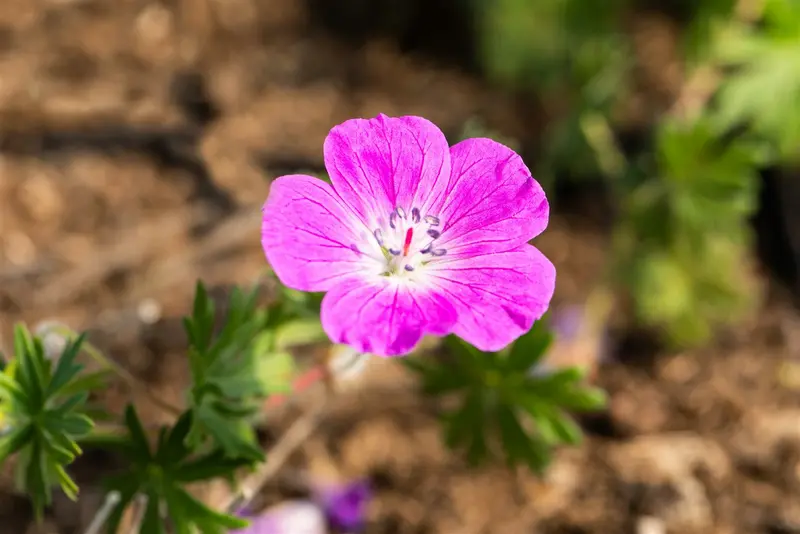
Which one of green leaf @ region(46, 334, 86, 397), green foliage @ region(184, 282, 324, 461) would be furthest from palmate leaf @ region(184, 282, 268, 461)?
green leaf @ region(46, 334, 86, 397)

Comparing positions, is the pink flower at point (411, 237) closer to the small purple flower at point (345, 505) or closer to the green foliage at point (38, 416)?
the green foliage at point (38, 416)

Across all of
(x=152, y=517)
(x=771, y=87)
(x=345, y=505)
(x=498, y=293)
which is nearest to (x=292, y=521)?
(x=345, y=505)

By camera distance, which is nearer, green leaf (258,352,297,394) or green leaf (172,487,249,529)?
green leaf (172,487,249,529)

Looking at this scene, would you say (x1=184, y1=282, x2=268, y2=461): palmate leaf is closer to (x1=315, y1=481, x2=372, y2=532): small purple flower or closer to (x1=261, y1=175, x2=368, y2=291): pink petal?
(x1=261, y1=175, x2=368, y2=291): pink petal

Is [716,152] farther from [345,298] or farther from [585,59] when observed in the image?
[345,298]

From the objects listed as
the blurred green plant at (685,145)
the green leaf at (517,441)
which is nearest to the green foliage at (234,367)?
the green leaf at (517,441)

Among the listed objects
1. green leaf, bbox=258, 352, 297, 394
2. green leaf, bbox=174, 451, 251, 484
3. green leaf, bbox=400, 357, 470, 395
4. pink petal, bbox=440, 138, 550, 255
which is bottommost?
green leaf, bbox=400, 357, 470, 395
